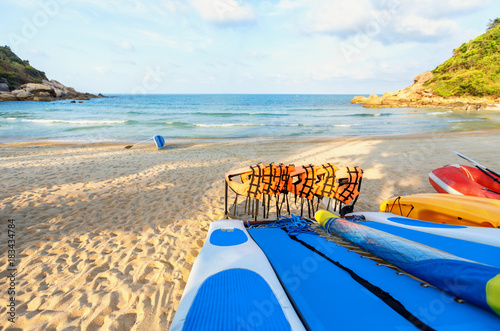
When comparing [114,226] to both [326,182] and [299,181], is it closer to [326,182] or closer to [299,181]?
[299,181]

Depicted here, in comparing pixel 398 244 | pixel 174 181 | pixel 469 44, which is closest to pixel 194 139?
pixel 174 181

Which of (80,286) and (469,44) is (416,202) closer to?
(80,286)

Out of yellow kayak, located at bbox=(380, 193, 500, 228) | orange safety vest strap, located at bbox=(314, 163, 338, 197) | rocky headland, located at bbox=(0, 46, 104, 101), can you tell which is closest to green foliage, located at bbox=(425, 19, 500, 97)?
yellow kayak, located at bbox=(380, 193, 500, 228)

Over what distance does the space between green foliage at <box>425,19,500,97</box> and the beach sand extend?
44.1 meters

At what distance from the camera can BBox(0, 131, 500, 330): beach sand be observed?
2.46 meters

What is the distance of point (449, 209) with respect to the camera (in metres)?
3.57

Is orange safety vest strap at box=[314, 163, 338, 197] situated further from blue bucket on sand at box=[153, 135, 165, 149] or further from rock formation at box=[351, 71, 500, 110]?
rock formation at box=[351, 71, 500, 110]

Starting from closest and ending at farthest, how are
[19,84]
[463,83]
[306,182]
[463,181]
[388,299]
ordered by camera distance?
[388,299]
[306,182]
[463,181]
[463,83]
[19,84]

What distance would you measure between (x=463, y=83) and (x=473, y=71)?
3493 mm

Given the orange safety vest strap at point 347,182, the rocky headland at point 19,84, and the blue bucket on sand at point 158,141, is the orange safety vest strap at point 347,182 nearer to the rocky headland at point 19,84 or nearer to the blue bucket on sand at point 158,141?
the blue bucket on sand at point 158,141

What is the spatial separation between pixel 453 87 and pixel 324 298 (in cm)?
5648

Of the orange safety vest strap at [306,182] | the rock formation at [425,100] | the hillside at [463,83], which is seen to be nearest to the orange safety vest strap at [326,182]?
the orange safety vest strap at [306,182]

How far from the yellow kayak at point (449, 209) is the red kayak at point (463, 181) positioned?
99 cm

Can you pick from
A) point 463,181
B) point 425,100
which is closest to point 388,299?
point 463,181
